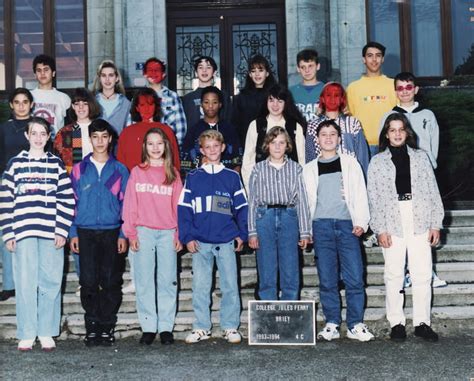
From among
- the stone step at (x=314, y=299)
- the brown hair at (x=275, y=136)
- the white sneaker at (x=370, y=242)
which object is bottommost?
the stone step at (x=314, y=299)

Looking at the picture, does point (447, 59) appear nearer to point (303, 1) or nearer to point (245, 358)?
point (303, 1)

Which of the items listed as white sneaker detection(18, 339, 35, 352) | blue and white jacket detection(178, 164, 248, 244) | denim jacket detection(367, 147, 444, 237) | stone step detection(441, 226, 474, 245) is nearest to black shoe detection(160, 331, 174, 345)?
blue and white jacket detection(178, 164, 248, 244)

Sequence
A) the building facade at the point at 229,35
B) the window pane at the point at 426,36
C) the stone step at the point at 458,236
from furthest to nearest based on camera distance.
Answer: the window pane at the point at 426,36
the building facade at the point at 229,35
the stone step at the point at 458,236

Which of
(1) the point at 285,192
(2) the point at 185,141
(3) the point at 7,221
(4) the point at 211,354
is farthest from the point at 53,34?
(4) the point at 211,354

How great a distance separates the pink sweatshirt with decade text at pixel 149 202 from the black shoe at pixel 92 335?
0.84 meters

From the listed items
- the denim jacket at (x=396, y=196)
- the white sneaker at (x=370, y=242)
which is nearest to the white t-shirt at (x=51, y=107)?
the denim jacket at (x=396, y=196)


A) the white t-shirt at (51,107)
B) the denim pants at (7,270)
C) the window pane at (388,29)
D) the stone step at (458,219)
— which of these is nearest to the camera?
the denim pants at (7,270)

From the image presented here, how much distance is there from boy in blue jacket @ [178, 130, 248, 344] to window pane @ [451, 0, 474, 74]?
7.01 meters

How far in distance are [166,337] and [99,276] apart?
0.82 metres

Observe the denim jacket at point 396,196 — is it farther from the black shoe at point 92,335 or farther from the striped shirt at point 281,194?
the black shoe at point 92,335

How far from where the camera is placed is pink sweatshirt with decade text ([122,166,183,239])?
566cm

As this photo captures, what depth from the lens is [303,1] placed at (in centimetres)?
1028

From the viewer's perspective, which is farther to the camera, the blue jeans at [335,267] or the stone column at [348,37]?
the stone column at [348,37]

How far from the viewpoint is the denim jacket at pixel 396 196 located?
561 cm
